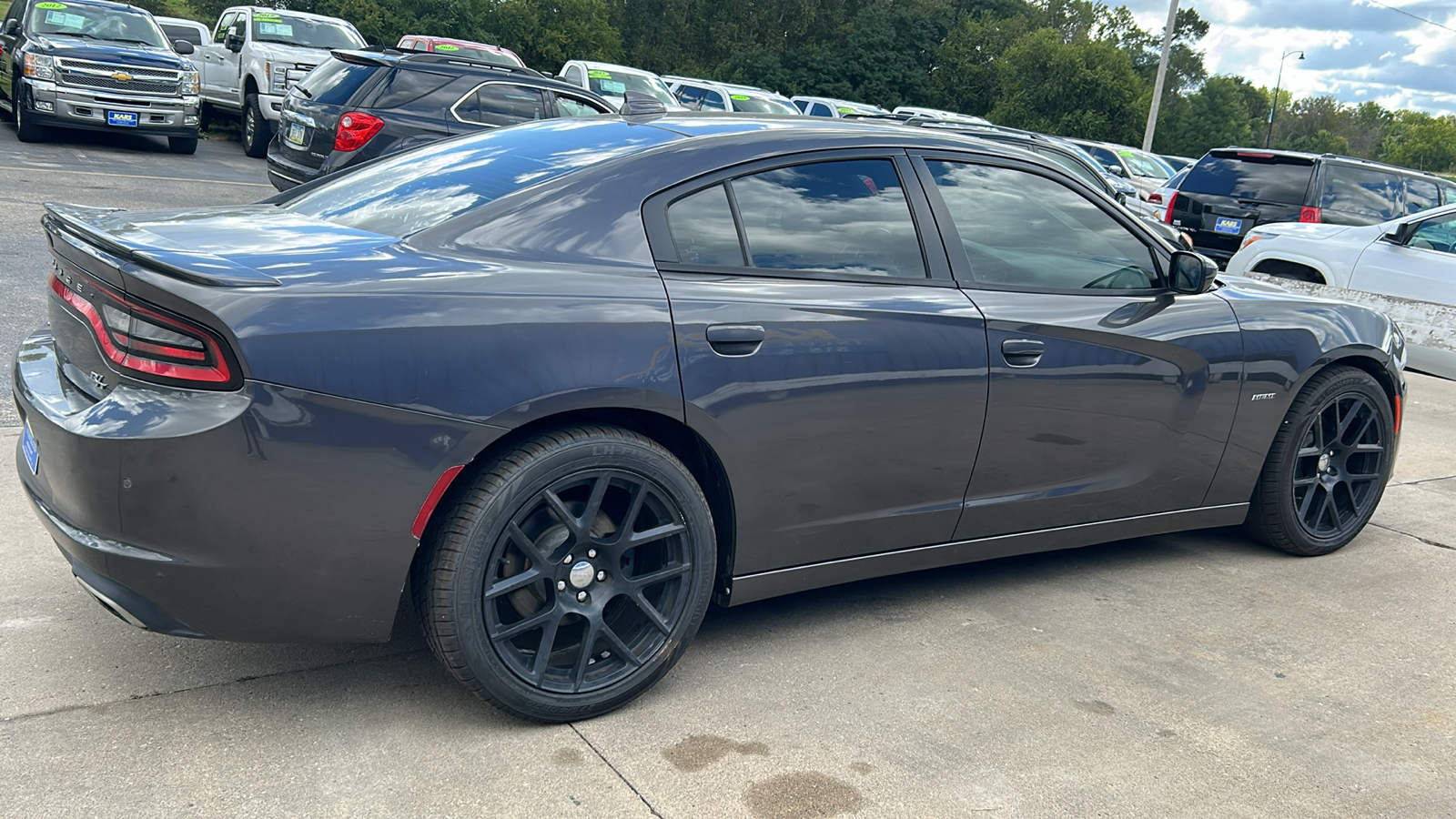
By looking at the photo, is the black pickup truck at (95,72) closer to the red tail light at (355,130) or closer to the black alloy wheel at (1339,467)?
the red tail light at (355,130)

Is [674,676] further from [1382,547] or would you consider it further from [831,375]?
→ [1382,547]

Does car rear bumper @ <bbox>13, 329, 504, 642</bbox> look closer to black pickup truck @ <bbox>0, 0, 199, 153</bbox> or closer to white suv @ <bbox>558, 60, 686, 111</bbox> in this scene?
black pickup truck @ <bbox>0, 0, 199, 153</bbox>

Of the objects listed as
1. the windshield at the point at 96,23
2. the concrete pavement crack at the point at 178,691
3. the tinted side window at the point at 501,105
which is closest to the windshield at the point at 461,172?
the concrete pavement crack at the point at 178,691

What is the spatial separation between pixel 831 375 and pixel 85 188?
1139cm

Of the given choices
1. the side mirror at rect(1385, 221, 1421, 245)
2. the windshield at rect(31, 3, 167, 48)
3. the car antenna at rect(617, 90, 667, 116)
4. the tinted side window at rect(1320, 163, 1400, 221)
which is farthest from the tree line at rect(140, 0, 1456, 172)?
the car antenna at rect(617, 90, 667, 116)

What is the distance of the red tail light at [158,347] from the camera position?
8.43 ft

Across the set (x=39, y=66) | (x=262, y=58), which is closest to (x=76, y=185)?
(x=39, y=66)

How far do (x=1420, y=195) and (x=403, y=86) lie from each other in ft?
34.1

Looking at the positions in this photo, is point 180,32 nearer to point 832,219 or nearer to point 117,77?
point 117,77

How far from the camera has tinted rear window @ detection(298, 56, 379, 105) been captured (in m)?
10.8

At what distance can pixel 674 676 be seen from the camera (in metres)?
A: 3.42

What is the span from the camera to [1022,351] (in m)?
3.72

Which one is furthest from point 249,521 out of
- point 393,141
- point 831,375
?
point 393,141

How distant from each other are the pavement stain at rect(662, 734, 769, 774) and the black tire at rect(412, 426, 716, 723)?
220 mm
